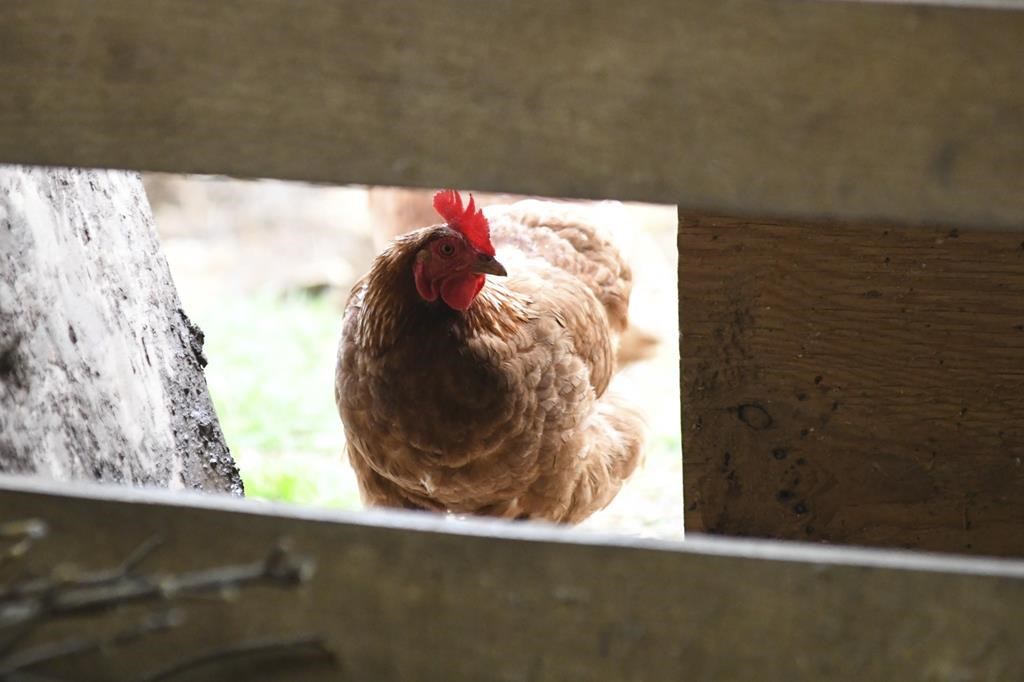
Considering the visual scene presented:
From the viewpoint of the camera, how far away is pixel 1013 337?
1.59m

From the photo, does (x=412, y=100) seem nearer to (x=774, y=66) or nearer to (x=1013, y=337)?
(x=774, y=66)

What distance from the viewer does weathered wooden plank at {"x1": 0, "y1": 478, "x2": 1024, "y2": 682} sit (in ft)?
3.05

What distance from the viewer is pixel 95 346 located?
4.89 feet

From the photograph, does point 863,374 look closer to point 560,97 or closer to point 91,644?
point 560,97

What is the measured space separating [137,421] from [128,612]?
0.57 meters

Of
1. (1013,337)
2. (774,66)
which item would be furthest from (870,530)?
(774,66)

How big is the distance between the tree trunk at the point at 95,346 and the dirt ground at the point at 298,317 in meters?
1.82

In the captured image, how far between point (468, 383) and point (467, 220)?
38 cm

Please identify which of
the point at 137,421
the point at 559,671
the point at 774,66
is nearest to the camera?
the point at 774,66

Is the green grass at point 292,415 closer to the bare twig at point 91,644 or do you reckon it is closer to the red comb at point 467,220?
the red comb at point 467,220

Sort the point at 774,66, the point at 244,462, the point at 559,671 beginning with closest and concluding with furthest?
the point at 774,66
the point at 559,671
the point at 244,462

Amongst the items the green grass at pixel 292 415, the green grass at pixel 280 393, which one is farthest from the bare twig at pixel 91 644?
the green grass at pixel 292 415

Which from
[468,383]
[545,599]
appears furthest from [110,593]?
[468,383]

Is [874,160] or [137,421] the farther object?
[137,421]
